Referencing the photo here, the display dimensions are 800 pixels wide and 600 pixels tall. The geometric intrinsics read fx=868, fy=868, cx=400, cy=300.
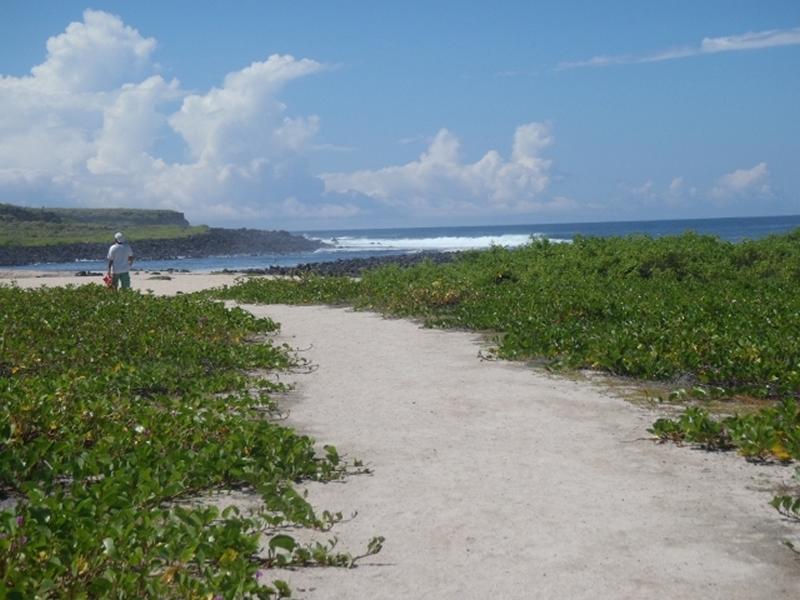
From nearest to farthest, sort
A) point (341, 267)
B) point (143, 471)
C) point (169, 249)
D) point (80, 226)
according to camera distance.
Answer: point (143, 471) → point (341, 267) → point (169, 249) → point (80, 226)

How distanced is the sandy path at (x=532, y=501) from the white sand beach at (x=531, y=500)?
0.01 metres

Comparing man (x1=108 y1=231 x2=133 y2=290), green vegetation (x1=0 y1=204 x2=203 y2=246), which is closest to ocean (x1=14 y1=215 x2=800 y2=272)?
→ green vegetation (x1=0 y1=204 x2=203 y2=246)

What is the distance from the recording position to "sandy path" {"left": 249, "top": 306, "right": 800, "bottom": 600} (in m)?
4.82

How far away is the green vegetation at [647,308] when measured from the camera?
9.60m

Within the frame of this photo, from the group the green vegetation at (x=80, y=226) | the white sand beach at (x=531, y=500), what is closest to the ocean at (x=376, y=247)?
the green vegetation at (x=80, y=226)

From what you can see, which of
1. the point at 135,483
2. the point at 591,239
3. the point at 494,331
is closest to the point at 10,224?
the point at 591,239

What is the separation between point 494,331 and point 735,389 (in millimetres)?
6082

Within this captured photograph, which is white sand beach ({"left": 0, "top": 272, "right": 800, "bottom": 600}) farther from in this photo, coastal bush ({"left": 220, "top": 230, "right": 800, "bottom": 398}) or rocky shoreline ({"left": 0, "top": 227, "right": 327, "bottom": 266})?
rocky shoreline ({"left": 0, "top": 227, "right": 327, "bottom": 266})

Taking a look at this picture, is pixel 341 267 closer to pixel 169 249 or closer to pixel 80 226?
pixel 169 249

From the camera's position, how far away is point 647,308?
14484 millimetres

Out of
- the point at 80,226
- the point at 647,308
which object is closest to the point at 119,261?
the point at 647,308

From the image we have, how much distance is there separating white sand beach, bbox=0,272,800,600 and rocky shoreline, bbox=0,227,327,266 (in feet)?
188

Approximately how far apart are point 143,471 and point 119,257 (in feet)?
52.8

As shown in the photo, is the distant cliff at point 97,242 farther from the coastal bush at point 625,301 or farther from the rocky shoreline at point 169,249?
the coastal bush at point 625,301
